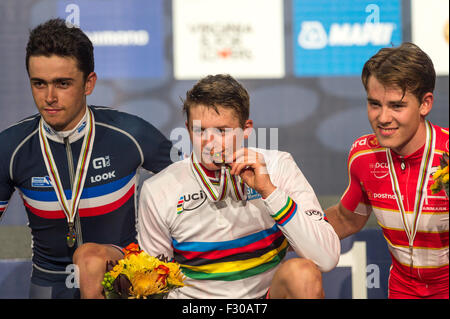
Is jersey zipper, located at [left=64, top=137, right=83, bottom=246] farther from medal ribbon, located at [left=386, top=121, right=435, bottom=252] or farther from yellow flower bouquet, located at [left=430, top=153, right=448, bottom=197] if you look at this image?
yellow flower bouquet, located at [left=430, top=153, right=448, bottom=197]

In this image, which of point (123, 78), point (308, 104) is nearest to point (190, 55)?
point (123, 78)

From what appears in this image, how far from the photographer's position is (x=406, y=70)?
7.36 feet

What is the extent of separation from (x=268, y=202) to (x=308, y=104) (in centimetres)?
219

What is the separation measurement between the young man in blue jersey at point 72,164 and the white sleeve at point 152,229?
325 millimetres

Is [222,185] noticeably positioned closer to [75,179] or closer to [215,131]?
[215,131]

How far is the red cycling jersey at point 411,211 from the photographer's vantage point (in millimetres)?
2408

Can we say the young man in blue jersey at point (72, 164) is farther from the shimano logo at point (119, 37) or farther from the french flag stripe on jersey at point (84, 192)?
the shimano logo at point (119, 37)

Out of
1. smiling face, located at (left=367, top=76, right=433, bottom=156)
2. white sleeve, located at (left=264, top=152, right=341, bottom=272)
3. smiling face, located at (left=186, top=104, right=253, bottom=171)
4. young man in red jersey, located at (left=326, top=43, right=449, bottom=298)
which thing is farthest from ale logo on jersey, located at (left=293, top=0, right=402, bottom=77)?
white sleeve, located at (left=264, top=152, right=341, bottom=272)

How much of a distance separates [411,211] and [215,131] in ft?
3.21

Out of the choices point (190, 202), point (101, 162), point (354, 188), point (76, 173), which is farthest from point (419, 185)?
point (76, 173)

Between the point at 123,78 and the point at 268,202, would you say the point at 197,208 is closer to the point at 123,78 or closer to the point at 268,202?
the point at 268,202

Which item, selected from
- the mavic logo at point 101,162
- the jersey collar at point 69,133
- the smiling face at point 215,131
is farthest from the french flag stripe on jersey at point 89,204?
the smiling face at point 215,131

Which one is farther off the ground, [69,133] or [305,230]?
[69,133]

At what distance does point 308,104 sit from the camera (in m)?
4.13
